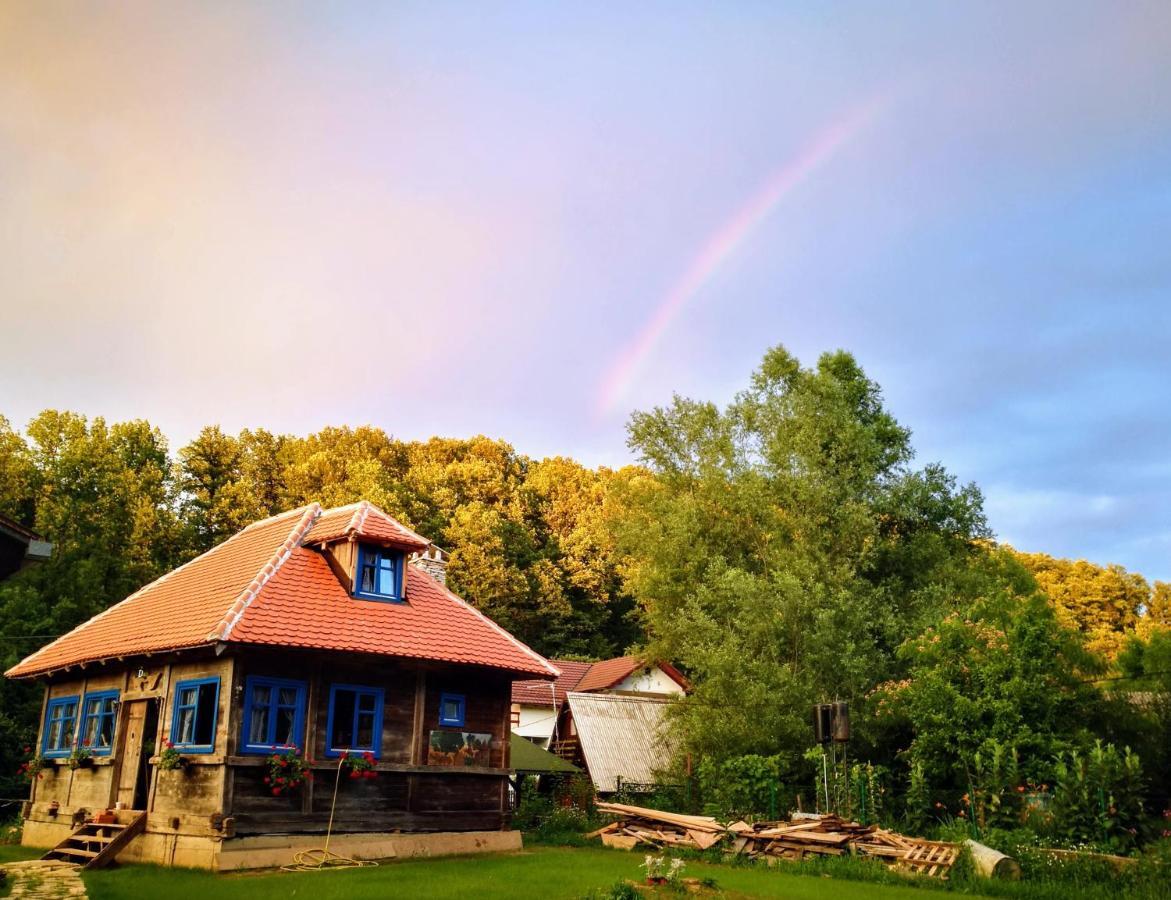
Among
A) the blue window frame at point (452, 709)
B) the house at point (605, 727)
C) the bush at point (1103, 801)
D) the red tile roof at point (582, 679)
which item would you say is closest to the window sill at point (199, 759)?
the blue window frame at point (452, 709)

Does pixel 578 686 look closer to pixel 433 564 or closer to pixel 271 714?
pixel 433 564

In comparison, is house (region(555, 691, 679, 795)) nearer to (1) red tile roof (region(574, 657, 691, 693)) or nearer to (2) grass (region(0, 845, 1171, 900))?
(1) red tile roof (region(574, 657, 691, 693))

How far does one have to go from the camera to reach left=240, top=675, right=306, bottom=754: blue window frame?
1830 centimetres

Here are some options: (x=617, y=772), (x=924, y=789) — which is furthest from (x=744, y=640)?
(x=924, y=789)

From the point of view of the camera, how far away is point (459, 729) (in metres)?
21.6

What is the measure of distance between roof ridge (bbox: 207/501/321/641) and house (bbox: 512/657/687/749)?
51.4ft

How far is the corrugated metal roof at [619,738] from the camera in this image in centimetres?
3291

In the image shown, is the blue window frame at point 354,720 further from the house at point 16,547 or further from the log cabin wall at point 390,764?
the house at point 16,547

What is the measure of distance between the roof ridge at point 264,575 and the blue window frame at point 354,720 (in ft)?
8.45

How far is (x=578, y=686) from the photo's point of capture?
4516 centimetres

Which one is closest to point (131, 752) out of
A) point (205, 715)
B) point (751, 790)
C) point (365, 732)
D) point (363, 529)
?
point (205, 715)

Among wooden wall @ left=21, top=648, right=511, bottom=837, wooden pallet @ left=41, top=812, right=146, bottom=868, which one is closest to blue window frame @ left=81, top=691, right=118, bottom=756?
wooden wall @ left=21, top=648, right=511, bottom=837

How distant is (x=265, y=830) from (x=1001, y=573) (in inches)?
1213

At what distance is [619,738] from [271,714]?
1817 centimetres
